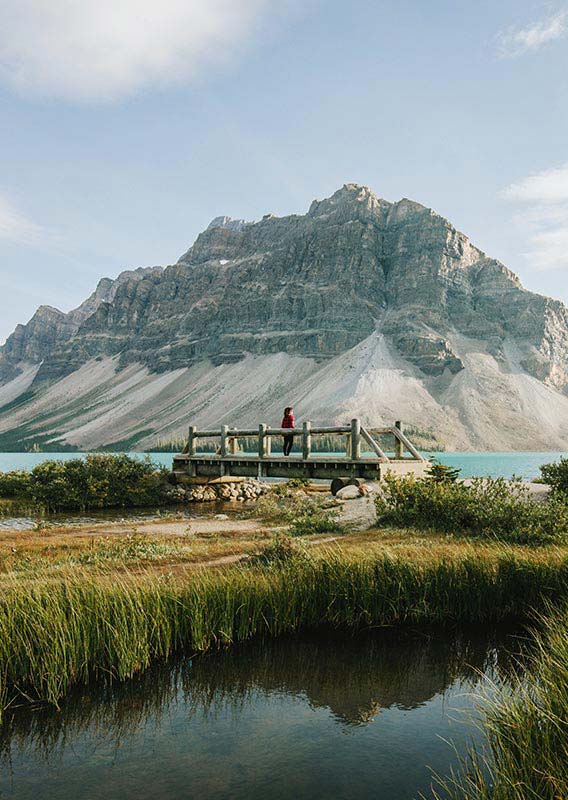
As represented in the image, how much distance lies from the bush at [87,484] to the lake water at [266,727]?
21.1 meters

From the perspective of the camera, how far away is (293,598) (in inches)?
360

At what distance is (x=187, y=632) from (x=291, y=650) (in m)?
1.56

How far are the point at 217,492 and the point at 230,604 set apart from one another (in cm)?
2421

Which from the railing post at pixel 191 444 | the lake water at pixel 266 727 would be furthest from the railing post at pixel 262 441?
the lake water at pixel 266 727

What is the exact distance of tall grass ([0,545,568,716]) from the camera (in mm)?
7066

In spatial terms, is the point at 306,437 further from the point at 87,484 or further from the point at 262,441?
the point at 87,484

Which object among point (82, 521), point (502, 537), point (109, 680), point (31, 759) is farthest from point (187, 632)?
point (82, 521)

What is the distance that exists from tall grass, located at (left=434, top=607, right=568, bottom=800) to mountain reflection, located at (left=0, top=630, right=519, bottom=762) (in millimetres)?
1906

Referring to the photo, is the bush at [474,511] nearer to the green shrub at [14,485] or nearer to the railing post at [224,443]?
the railing post at [224,443]

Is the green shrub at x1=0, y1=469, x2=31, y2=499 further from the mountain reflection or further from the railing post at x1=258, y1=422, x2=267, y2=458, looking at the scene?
the mountain reflection

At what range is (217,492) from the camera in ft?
107

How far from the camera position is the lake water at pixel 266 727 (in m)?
5.20

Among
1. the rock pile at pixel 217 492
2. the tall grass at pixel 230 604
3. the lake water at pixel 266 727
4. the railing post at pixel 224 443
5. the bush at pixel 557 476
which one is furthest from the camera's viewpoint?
the railing post at pixel 224 443

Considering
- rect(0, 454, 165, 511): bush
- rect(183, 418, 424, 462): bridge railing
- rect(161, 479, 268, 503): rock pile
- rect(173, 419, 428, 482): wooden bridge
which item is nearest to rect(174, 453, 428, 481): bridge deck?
rect(173, 419, 428, 482): wooden bridge
